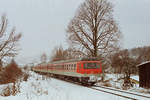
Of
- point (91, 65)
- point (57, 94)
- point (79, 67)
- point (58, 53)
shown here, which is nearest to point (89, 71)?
point (91, 65)

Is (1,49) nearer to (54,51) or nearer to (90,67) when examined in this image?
(90,67)

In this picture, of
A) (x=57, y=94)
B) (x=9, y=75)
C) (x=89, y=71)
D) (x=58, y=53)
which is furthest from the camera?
(x=58, y=53)

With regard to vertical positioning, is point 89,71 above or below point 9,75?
above

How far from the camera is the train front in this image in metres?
16.3

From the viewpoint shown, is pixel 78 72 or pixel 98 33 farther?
pixel 98 33

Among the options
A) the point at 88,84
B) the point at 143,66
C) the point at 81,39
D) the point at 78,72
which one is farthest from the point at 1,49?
the point at 143,66

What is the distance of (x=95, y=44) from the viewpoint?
72.5 feet

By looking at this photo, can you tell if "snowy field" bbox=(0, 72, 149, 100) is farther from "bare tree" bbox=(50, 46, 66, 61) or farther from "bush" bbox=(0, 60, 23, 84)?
"bare tree" bbox=(50, 46, 66, 61)

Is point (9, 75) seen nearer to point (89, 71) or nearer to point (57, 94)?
point (89, 71)

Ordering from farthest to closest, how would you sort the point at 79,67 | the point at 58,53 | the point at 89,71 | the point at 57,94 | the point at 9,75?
the point at 58,53 < the point at 9,75 < the point at 79,67 < the point at 89,71 < the point at 57,94

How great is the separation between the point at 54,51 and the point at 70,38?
176ft

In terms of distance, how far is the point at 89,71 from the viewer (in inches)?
650

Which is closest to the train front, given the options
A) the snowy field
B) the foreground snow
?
the snowy field

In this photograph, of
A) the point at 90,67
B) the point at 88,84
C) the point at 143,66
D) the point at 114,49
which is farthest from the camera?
the point at 114,49
